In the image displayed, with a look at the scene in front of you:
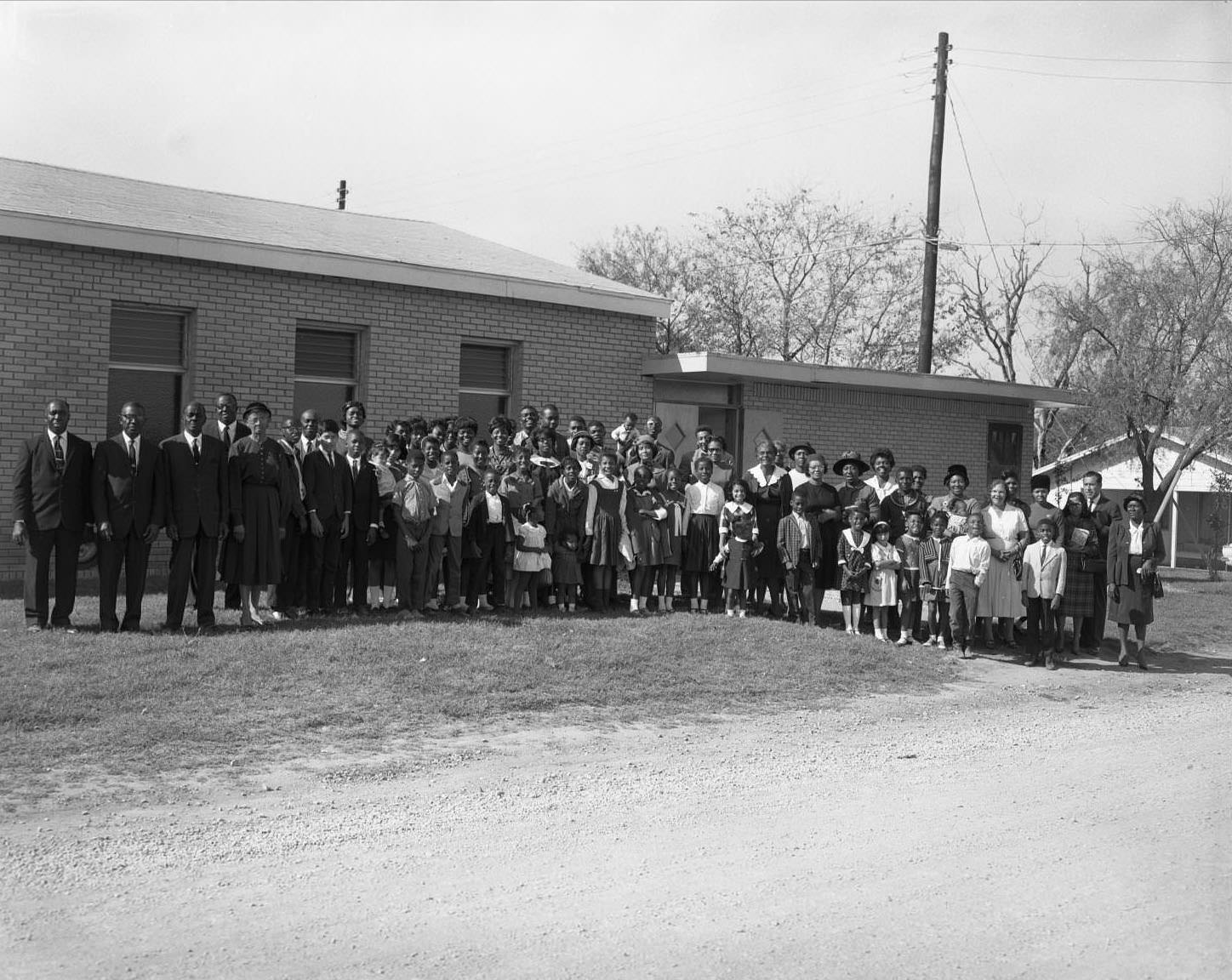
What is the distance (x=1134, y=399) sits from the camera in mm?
22531

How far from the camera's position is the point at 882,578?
1319 cm

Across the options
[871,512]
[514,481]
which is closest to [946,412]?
[871,512]

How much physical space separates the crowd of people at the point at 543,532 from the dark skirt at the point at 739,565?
2 centimetres

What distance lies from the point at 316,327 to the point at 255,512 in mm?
5082

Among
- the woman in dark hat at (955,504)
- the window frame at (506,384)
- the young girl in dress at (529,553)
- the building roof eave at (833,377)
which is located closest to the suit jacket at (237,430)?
the young girl in dress at (529,553)

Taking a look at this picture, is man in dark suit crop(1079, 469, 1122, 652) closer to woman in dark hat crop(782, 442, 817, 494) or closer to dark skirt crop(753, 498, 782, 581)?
woman in dark hat crop(782, 442, 817, 494)

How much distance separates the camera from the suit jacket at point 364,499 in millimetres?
11797

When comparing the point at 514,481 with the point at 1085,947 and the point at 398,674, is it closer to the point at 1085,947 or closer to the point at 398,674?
the point at 398,674

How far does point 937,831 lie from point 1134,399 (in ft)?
59.7

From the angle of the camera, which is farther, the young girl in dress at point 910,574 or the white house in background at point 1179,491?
the white house in background at point 1179,491

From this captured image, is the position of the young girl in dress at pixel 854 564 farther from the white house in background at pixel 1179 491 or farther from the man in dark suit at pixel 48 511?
the white house in background at pixel 1179 491

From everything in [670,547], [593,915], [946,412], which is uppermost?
[946,412]

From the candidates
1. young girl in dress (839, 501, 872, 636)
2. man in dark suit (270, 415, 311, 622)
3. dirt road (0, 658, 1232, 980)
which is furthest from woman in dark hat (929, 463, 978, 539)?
man in dark suit (270, 415, 311, 622)

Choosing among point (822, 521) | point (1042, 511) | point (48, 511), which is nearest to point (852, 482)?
point (822, 521)
